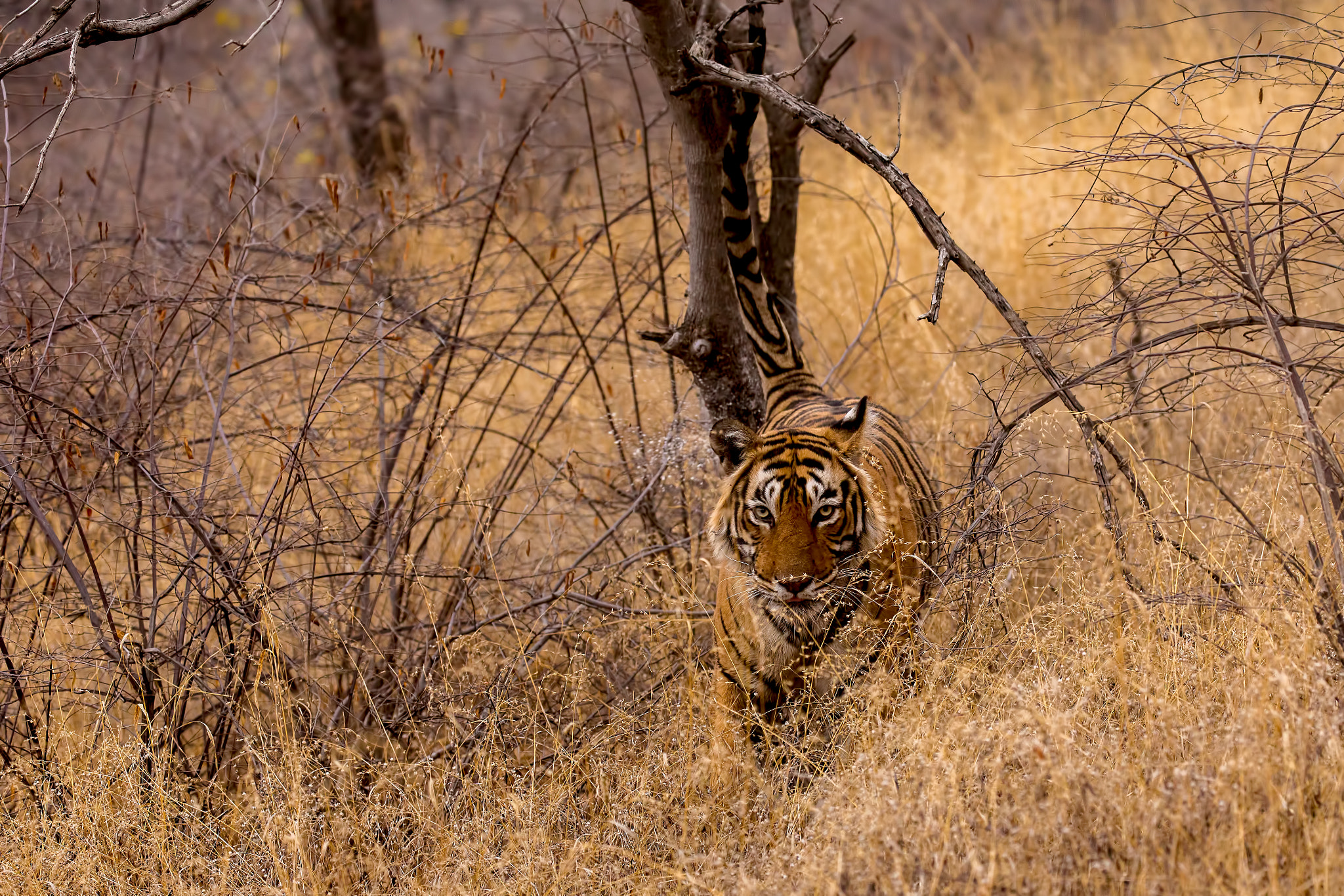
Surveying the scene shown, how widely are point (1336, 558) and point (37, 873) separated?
3.49 meters

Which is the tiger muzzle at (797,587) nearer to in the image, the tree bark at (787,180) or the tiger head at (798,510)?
the tiger head at (798,510)

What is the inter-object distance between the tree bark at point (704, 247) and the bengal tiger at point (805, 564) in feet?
0.92

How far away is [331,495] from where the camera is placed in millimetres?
4172

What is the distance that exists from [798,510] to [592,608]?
3.44 ft

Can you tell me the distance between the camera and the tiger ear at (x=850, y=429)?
3840 millimetres

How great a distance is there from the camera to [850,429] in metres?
3.86

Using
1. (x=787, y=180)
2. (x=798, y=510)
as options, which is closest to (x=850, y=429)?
(x=798, y=510)

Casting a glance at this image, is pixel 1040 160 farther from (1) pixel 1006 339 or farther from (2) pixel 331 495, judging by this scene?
(2) pixel 331 495

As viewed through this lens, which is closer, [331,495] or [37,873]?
[37,873]

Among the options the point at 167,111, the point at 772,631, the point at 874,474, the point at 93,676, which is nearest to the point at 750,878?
the point at 772,631

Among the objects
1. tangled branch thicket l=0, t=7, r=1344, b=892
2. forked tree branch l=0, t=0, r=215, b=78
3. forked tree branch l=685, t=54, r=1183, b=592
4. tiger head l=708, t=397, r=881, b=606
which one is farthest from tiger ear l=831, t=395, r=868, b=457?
forked tree branch l=0, t=0, r=215, b=78

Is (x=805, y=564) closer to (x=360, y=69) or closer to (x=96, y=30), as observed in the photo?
(x=96, y=30)

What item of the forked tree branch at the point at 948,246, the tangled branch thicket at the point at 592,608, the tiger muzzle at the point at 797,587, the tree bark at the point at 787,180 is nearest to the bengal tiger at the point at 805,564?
the tiger muzzle at the point at 797,587

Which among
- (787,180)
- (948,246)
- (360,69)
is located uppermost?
(360,69)
